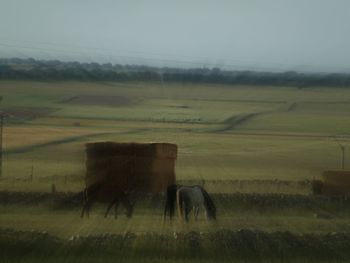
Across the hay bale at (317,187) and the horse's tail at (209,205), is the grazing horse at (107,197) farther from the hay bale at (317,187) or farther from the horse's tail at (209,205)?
the hay bale at (317,187)

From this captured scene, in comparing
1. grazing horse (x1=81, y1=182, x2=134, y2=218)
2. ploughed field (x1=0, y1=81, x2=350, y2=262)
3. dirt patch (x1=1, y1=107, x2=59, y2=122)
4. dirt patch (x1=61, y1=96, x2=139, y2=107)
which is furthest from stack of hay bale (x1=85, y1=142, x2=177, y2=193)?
dirt patch (x1=1, y1=107, x2=59, y2=122)

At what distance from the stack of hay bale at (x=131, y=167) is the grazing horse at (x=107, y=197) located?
76mm

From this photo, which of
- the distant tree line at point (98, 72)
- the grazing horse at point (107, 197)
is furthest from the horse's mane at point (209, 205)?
the distant tree line at point (98, 72)

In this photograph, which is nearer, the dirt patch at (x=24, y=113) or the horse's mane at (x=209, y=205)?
the horse's mane at (x=209, y=205)

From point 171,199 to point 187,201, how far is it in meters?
0.24

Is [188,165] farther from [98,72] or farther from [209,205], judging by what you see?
[98,72]

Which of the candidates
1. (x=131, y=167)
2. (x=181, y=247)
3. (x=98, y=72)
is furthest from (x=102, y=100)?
(x=181, y=247)

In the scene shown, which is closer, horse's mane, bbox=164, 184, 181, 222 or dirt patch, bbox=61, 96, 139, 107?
horse's mane, bbox=164, 184, 181, 222

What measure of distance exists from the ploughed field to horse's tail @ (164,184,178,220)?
14 centimetres

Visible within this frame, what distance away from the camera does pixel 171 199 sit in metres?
8.27

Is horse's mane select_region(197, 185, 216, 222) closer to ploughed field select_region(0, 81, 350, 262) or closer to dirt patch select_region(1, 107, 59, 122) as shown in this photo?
ploughed field select_region(0, 81, 350, 262)

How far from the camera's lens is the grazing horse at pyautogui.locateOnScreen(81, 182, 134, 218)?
8219 millimetres

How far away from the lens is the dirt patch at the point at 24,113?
9.27 m

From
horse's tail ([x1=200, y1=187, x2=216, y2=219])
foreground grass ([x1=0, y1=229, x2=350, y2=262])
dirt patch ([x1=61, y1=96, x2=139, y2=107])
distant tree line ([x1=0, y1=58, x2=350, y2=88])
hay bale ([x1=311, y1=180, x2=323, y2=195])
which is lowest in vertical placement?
foreground grass ([x1=0, y1=229, x2=350, y2=262])
